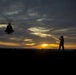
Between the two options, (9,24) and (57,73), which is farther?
(9,24)

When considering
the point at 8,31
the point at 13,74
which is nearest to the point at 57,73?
the point at 13,74

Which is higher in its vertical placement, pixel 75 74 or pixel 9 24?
pixel 9 24

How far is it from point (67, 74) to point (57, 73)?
2.35 ft

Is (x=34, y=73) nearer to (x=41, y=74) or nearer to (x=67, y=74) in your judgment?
(x=41, y=74)

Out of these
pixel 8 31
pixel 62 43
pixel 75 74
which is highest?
pixel 8 31

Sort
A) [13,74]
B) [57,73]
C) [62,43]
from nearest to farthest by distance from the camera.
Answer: [13,74]
[57,73]
[62,43]

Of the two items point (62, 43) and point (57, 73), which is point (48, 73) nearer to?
point (57, 73)

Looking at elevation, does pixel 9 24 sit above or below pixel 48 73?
above

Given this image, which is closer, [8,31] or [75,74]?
[75,74]

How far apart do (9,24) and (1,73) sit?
46.0m

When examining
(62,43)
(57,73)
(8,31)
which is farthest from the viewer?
(8,31)

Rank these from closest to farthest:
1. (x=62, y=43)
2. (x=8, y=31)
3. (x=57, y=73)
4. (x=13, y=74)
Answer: (x=13, y=74) < (x=57, y=73) < (x=62, y=43) < (x=8, y=31)

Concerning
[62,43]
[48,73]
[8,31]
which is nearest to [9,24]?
[8,31]

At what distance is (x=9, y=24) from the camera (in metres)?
58.6
